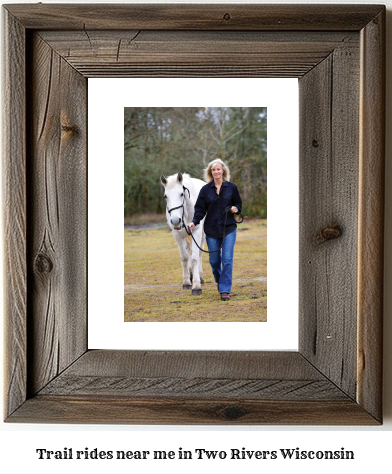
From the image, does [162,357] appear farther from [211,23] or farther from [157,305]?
[211,23]

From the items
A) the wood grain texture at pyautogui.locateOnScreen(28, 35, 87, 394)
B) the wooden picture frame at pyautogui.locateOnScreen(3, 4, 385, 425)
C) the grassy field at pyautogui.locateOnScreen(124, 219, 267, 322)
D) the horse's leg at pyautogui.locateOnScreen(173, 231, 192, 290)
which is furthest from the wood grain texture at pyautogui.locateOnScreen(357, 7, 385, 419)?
the wood grain texture at pyautogui.locateOnScreen(28, 35, 87, 394)

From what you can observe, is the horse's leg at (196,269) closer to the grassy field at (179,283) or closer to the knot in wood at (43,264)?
the grassy field at (179,283)

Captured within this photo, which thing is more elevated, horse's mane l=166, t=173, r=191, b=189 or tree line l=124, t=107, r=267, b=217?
tree line l=124, t=107, r=267, b=217

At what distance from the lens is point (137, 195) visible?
0.79 m

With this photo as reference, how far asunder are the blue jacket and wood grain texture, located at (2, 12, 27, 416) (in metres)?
0.26

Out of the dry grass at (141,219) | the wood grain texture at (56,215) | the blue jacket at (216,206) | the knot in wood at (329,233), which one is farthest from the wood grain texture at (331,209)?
the wood grain texture at (56,215)

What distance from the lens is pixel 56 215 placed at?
2.55 ft

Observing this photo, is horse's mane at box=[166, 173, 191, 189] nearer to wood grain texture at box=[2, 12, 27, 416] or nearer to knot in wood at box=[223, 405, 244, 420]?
wood grain texture at box=[2, 12, 27, 416]

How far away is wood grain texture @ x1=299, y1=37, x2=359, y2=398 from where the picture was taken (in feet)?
2.52

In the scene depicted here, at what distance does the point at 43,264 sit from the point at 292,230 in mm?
373

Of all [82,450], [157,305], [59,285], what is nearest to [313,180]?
[157,305]

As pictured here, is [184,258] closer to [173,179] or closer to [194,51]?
[173,179]

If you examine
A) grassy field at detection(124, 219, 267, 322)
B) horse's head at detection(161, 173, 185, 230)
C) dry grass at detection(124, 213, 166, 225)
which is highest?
horse's head at detection(161, 173, 185, 230)

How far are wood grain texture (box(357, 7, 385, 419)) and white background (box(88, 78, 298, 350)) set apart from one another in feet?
0.31
